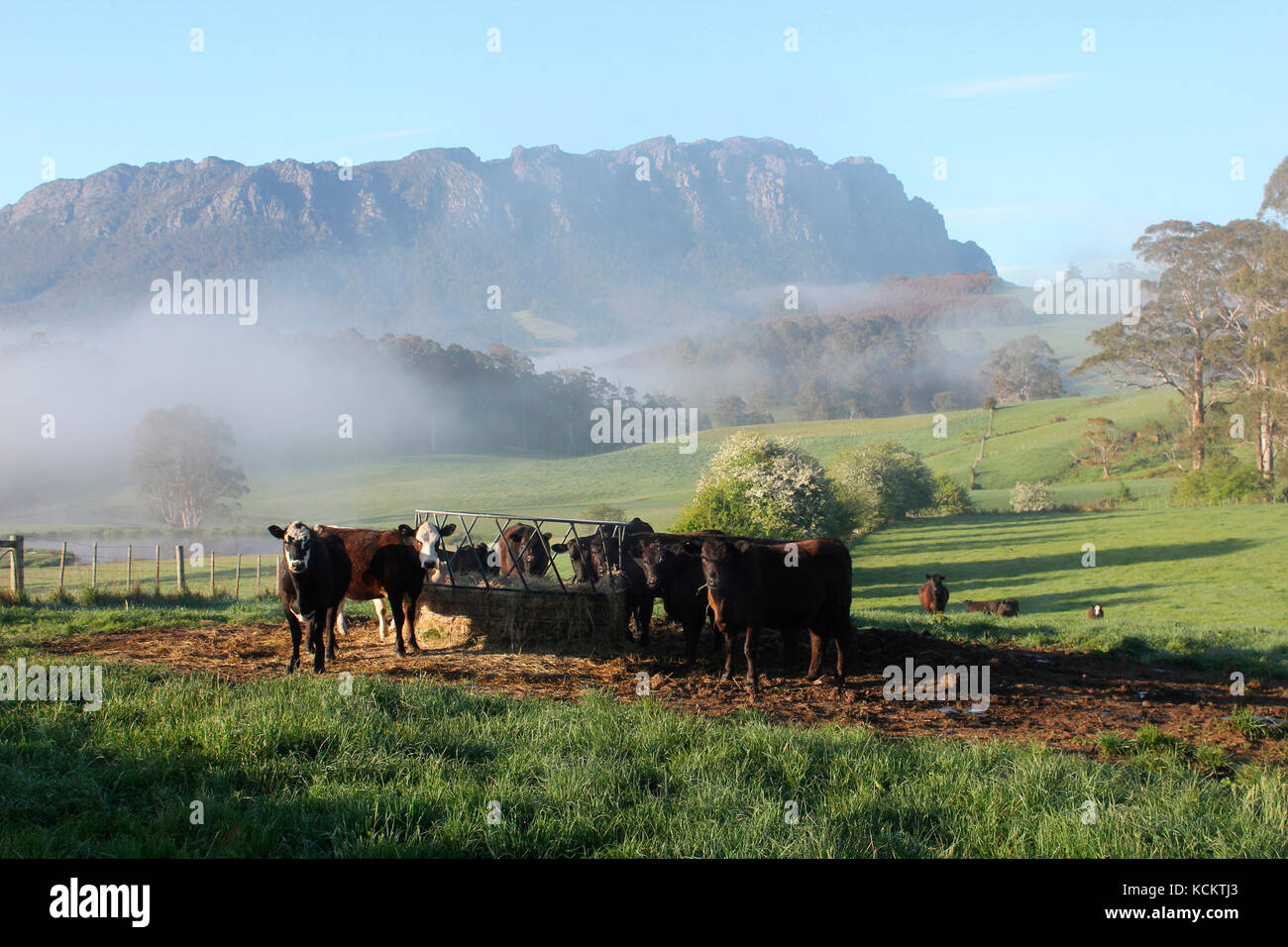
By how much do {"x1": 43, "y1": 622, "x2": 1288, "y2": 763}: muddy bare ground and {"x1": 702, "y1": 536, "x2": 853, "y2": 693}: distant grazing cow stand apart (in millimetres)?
554

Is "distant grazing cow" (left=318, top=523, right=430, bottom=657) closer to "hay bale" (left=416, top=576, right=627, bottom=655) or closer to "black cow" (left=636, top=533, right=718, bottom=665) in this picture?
"hay bale" (left=416, top=576, right=627, bottom=655)

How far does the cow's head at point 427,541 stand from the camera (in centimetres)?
1248

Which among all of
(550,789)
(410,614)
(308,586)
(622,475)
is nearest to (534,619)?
(410,614)

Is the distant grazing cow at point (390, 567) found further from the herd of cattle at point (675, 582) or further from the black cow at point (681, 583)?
the black cow at point (681, 583)

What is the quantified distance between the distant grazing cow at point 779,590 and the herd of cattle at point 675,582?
13 mm

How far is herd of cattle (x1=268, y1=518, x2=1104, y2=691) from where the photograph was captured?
10.9m

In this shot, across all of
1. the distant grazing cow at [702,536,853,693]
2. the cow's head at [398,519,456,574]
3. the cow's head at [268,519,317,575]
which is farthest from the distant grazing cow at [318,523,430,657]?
the distant grazing cow at [702,536,853,693]

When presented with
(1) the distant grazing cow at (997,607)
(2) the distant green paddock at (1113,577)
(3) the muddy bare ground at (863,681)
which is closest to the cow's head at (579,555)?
(3) the muddy bare ground at (863,681)

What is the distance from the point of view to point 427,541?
12805mm

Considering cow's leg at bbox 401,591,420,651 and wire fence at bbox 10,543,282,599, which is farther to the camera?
wire fence at bbox 10,543,282,599

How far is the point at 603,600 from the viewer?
40.2 feet
